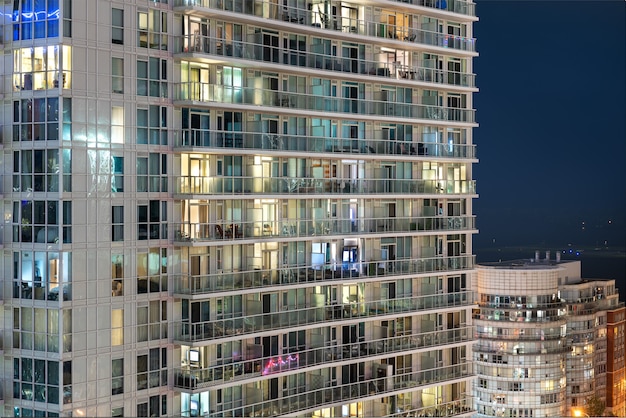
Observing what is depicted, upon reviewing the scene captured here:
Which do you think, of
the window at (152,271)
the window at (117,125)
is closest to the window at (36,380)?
the window at (152,271)

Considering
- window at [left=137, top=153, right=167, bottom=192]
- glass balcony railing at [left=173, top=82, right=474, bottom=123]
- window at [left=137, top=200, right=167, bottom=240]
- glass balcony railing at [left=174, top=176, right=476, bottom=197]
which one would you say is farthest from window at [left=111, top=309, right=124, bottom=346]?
glass balcony railing at [left=173, top=82, right=474, bottom=123]

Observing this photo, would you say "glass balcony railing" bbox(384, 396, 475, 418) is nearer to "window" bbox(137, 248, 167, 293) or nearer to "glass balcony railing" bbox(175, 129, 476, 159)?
"glass balcony railing" bbox(175, 129, 476, 159)

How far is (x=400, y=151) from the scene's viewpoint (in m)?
43.3

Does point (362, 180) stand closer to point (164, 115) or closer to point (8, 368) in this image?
point (164, 115)

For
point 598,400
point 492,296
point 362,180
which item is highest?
point 362,180

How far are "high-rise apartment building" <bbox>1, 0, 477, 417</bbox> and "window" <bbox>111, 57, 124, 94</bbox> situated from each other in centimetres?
12

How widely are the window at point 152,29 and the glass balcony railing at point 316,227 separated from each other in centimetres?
582

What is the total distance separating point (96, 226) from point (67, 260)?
1.40m

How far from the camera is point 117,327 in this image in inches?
1364

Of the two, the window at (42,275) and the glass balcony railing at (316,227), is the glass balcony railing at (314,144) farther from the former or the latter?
the window at (42,275)

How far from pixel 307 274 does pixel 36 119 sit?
1150cm

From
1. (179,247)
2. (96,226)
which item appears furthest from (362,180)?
(96,226)

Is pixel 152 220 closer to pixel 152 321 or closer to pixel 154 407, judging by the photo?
pixel 152 321

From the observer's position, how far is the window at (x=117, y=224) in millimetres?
34469
